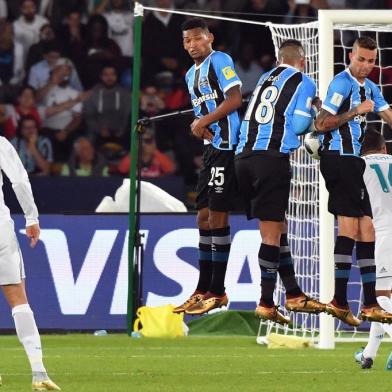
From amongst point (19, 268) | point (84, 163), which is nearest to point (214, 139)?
point (19, 268)

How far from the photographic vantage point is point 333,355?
14164 mm

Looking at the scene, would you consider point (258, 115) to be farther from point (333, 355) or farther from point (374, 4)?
point (374, 4)

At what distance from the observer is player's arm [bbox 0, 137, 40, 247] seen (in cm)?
1063

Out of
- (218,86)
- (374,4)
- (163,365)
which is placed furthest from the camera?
(374,4)

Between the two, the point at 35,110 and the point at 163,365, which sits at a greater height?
the point at 35,110

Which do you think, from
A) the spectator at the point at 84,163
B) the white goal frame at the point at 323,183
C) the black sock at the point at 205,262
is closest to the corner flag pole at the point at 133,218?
the white goal frame at the point at 323,183

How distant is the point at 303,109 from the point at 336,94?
30 cm

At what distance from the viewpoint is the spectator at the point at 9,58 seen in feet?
67.8

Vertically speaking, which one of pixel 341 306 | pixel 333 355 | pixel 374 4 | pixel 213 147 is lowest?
pixel 333 355

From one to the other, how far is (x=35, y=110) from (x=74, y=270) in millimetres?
4074

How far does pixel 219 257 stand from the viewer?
11.7 meters

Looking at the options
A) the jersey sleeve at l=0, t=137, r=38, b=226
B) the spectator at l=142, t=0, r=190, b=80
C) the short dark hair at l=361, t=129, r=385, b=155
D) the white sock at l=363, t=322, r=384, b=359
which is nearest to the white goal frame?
the short dark hair at l=361, t=129, r=385, b=155

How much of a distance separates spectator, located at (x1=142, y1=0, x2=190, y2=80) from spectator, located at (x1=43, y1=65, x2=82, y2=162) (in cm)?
110

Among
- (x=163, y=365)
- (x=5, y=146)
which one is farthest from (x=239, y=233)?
(x=5, y=146)
